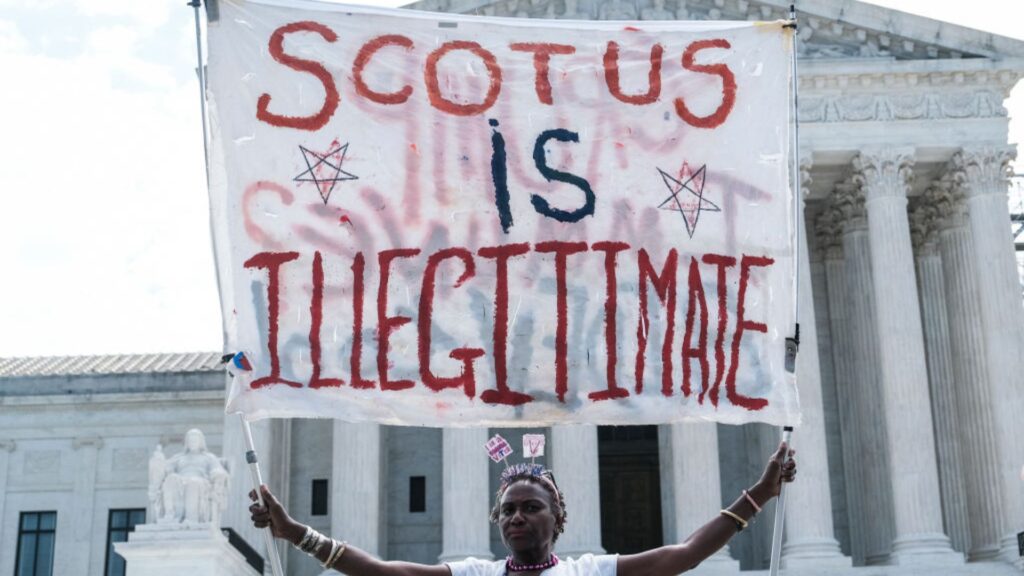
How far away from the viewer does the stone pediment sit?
4331 cm

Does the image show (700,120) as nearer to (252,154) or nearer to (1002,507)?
(252,154)

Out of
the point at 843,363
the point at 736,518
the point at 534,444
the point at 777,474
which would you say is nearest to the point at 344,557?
the point at 736,518

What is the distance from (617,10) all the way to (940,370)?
1328 centimetres

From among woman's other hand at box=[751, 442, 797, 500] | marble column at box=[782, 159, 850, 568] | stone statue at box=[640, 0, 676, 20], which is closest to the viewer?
woman's other hand at box=[751, 442, 797, 500]

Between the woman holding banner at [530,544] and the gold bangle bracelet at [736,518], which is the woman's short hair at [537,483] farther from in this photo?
the gold bangle bracelet at [736,518]

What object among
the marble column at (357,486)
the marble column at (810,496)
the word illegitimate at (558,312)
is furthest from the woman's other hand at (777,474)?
the marble column at (357,486)

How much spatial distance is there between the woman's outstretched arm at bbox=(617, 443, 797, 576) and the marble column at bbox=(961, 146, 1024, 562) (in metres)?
33.6

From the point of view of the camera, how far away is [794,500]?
1612 inches

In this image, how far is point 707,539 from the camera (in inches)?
304

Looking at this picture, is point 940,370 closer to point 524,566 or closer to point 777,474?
point 777,474

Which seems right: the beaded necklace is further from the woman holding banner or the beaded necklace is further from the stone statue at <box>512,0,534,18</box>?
the stone statue at <box>512,0,534,18</box>

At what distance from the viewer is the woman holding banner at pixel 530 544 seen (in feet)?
23.2

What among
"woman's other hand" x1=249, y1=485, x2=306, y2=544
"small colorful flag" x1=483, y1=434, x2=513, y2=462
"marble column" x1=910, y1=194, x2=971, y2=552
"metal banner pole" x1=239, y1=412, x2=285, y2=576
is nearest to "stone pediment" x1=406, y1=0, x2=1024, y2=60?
Answer: "marble column" x1=910, y1=194, x2=971, y2=552

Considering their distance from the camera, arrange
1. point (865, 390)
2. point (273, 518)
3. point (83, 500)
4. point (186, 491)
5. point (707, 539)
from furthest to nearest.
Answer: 1. point (83, 500)
2. point (865, 390)
3. point (186, 491)
4. point (273, 518)
5. point (707, 539)
